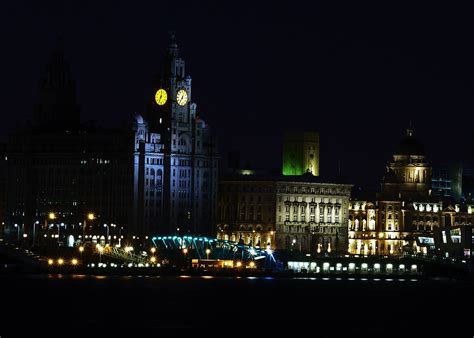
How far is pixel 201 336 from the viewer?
19800 centimetres

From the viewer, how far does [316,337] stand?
199 metres

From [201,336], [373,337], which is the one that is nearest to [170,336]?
[201,336]

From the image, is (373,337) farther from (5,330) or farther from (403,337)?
(5,330)

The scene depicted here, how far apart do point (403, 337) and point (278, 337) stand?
1171cm

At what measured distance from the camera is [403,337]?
199750 millimetres

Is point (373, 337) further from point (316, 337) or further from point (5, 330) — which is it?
point (5, 330)

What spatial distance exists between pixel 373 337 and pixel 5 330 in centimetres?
3368

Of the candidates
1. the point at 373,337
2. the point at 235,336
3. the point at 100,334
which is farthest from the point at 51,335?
the point at 373,337

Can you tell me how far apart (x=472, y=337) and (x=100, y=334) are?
3422cm

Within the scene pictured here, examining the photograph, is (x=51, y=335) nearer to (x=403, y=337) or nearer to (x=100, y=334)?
(x=100, y=334)

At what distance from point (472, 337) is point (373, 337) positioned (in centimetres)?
917

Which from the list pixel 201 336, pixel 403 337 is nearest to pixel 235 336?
pixel 201 336

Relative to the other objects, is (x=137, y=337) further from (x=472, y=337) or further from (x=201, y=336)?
(x=472, y=337)

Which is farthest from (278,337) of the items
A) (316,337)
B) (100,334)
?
(100,334)
